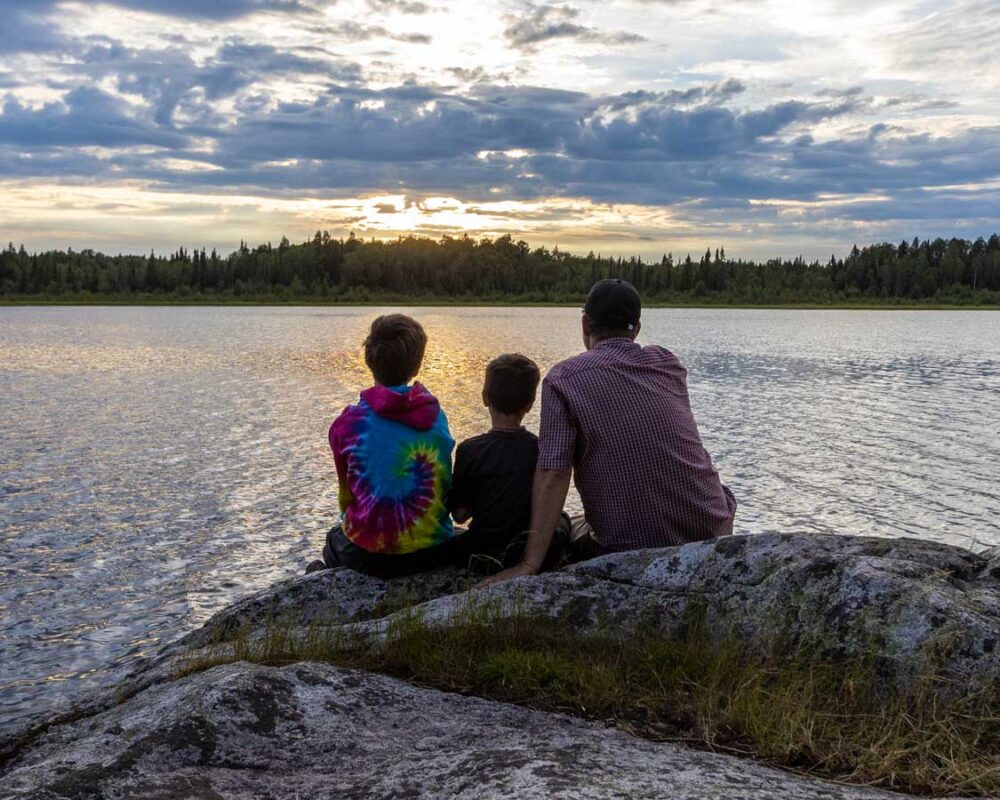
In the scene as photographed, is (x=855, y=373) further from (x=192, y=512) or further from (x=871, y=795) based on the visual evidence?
(x=871, y=795)

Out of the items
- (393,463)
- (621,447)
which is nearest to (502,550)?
(393,463)

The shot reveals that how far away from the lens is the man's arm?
5.80 m

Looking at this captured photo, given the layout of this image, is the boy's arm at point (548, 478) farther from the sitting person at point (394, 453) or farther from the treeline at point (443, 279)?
the treeline at point (443, 279)

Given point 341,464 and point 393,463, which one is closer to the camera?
point 393,463

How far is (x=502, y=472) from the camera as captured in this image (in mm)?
6246

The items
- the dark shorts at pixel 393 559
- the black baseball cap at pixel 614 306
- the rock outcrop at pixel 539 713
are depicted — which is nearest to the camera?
the rock outcrop at pixel 539 713

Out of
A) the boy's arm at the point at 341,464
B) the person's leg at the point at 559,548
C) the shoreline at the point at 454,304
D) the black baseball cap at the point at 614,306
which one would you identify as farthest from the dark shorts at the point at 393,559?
the shoreline at the point at 454,304

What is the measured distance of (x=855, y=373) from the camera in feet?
121

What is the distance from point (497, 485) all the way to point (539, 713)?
218cm

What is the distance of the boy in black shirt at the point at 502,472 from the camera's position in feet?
20.2

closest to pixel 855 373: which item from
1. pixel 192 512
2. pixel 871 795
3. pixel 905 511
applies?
pixel 905 511

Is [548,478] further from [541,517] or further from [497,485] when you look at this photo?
[497,485]

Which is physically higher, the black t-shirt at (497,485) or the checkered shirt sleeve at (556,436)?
the checkered shirt sleeve at (556,436)

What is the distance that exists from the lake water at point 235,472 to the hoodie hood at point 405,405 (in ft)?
10.7
